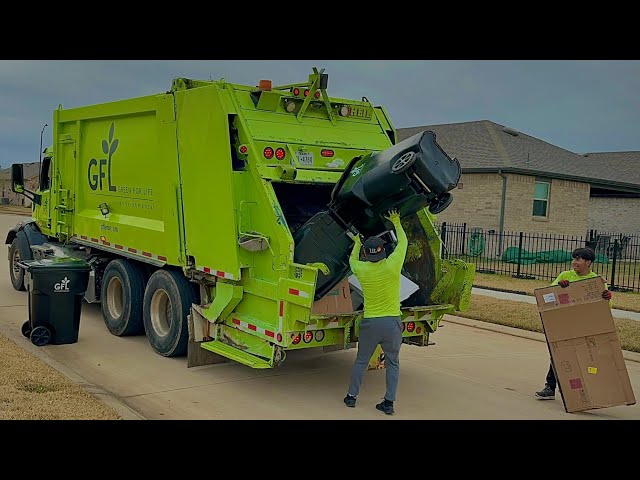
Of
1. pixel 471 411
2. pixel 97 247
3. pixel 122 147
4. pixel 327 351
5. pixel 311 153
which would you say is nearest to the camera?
pixel 471 411

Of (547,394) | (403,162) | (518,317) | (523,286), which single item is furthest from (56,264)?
(523,286)

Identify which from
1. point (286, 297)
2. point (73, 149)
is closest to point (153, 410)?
point (286, 297)

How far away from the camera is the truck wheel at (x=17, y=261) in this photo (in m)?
11.7

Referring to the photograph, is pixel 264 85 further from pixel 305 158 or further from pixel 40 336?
pixel 40 336

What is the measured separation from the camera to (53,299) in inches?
316

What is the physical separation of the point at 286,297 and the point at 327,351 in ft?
7.77

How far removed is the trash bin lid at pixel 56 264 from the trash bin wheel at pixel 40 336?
27.2 inches

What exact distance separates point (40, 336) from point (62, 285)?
63cm

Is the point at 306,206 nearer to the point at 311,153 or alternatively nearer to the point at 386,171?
the point at 311,153

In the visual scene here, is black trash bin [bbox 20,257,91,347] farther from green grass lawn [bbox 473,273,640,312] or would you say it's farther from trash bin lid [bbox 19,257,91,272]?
green grass lawn [bbox 473,273,640,312]

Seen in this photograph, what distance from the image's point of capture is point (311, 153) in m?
7.09

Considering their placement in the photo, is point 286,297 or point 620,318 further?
point 620,318

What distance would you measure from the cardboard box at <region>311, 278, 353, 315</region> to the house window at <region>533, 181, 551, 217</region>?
1731cm

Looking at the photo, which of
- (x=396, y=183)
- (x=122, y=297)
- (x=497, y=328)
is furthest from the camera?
(x=497, y=328)
